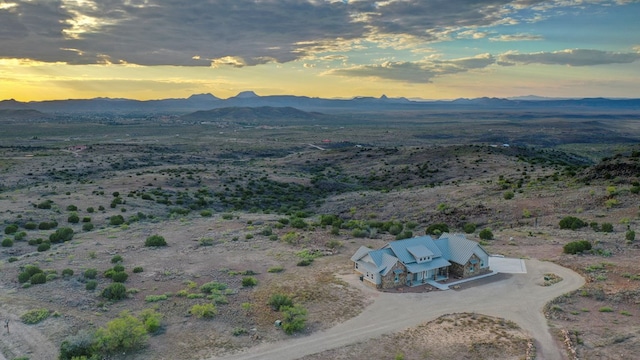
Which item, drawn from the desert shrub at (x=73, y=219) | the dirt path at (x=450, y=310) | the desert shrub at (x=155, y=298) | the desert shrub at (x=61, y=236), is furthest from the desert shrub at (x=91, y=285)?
the desert shrub at (x=73, y=219)

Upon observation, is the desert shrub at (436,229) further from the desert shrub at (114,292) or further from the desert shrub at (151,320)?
the desert shrub at (114,292)

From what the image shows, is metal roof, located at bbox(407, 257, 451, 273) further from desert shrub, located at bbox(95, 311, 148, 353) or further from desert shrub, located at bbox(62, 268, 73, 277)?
desert shrub, located at bbox(62, 268, 73, 277)

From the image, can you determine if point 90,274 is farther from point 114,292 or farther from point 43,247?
point 43,247

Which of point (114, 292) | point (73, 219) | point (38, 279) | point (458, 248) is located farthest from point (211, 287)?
point (73, 219)

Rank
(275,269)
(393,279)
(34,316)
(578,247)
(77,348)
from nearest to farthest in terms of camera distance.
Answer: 1. (77,348)
2. (34,316)
3. (393,279)
4. (275,269)
5. (578,247)

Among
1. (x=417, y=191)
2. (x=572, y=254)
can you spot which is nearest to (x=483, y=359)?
(x=572, y=254)

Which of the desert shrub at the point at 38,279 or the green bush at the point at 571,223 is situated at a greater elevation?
the green bush at the point at 571,223
